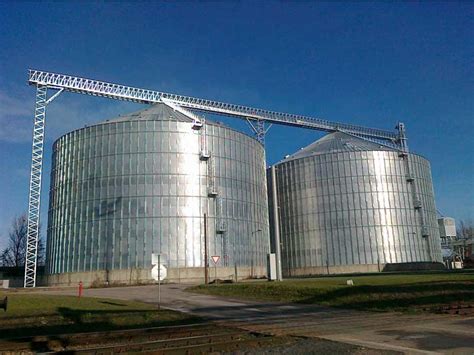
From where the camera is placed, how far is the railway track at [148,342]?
1417 cm

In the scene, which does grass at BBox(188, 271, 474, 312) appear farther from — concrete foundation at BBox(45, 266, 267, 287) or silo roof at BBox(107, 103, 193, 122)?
silo roof at BBox(107, 103, 193, 122)

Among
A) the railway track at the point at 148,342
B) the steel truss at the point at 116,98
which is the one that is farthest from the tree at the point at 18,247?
the railway track at the point at 148,342

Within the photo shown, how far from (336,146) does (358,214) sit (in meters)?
Result: 15.4

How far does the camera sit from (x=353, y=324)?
20734 millimetres

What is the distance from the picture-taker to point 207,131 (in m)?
66.4

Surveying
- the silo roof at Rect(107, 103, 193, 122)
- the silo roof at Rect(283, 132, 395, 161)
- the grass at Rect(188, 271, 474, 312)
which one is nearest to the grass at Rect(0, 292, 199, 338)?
the grass at Rect(188, 271, 474, 312)

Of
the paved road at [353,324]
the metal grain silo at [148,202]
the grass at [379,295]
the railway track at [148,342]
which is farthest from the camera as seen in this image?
the metal grain silo at [148,202]

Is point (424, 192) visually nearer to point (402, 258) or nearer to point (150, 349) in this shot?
point (402, 258)

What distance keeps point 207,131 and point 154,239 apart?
1780 cm

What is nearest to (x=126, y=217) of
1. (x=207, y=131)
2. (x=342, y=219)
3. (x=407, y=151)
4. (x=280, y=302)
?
(x=207, y=131)

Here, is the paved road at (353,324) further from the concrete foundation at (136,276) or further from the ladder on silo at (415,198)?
the ladder on silo at (415,198)

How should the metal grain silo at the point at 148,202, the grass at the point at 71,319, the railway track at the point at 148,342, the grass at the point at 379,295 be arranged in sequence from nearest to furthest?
the railway track at the point at 148,342
the grass at the point at 71,319
the grass at the point at 379,295
the metal grain silo at the point at 148,202

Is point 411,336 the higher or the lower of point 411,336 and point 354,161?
the lower

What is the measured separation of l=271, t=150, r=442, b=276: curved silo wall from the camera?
78.7m
